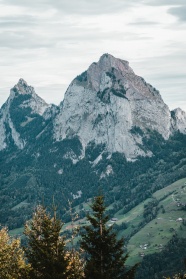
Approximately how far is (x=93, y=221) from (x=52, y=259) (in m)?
6.80

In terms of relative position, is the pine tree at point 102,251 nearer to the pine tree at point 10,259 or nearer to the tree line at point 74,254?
the tree line at point 74,254

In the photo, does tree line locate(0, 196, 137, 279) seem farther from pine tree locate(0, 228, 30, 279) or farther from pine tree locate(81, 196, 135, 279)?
pine tree locate(0, 228, 30, 279)

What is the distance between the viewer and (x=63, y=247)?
50312mm

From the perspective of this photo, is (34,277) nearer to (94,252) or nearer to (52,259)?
(52,259)

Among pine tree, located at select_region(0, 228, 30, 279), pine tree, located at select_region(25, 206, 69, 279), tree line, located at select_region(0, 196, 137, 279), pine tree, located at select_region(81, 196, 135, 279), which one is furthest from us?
pine tree, located at select_region(0, 228, 30, 279)

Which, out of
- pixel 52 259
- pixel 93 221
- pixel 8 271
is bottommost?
pixel 8 271

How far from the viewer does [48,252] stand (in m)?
49.7

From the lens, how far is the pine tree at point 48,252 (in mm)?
48219

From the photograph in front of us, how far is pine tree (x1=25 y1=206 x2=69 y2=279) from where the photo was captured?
4822 centimetres

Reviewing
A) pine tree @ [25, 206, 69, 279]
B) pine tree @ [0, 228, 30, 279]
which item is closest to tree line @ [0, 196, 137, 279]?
pine tree @ [25, 206, 69, 279]

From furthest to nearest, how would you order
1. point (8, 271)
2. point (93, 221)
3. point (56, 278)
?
1. point (8, 271)
2. point (93, 221)
3. point (56, 278)

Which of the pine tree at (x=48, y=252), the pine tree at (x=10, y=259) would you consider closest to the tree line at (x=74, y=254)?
the pine tree at (x=48, y=252)

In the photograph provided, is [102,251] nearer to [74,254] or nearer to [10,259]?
[74,254]

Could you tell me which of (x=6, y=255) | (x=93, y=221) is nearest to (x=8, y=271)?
(x=6, y=255)
